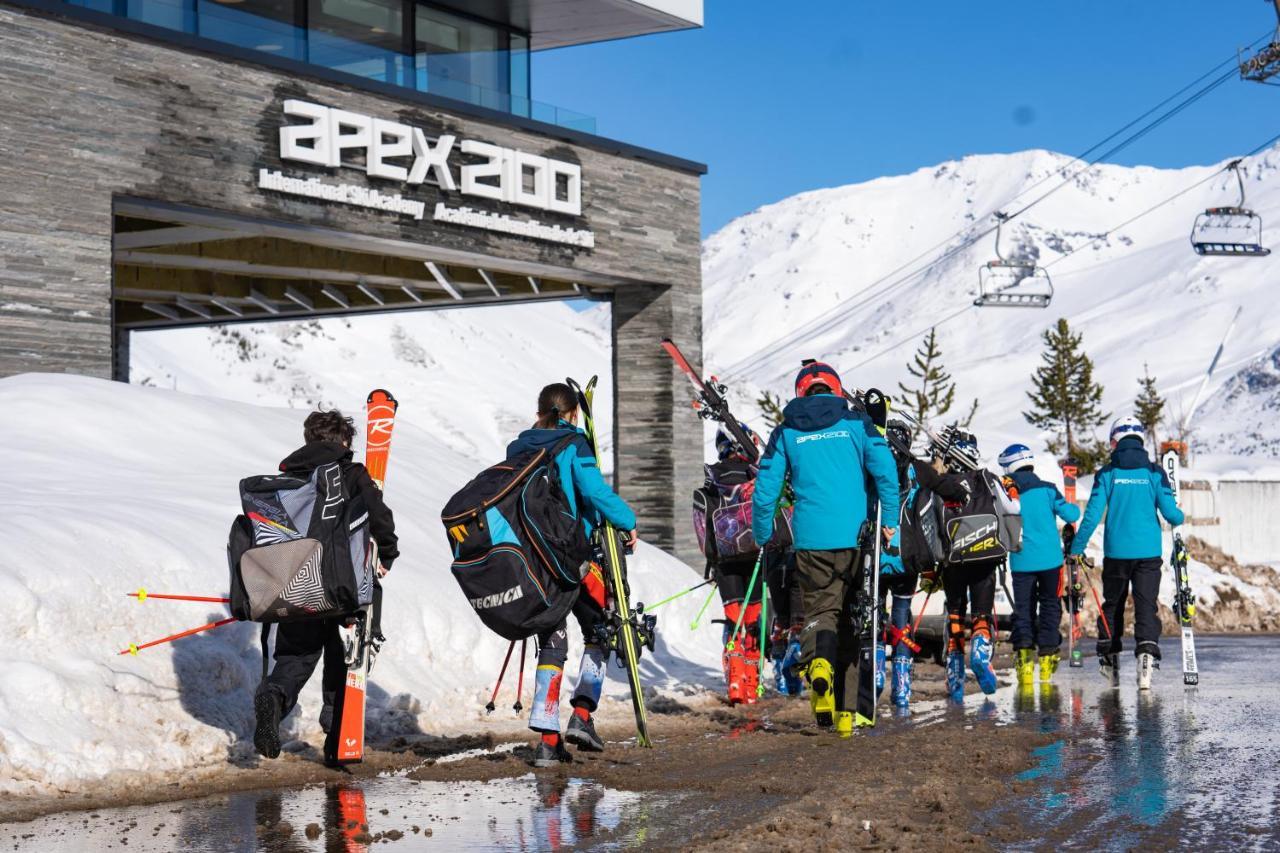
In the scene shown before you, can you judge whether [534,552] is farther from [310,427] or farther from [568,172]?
[568,172]

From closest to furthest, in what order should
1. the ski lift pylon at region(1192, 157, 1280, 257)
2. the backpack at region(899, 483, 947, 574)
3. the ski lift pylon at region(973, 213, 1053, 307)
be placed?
the backpack at region(899, 483, 947, 574)
the ski lift pylon at region(1192, 157, 1280, 257)
the ski lift pylon at region(973, 213, 1053, 307)

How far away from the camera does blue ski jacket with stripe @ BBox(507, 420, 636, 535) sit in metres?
8.37

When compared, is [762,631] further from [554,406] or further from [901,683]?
[554,406]

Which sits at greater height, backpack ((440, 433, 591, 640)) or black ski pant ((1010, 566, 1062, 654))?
backpack ((440, 433, 591, 640))

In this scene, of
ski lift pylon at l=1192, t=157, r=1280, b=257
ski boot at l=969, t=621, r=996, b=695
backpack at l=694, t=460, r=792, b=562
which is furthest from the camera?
ski lift pylon at l=1192, t=157, r=1280, b=257

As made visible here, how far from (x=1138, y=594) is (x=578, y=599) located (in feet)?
19.3

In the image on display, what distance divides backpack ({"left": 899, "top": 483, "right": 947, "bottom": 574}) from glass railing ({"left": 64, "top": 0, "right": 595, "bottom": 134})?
9.85 metres

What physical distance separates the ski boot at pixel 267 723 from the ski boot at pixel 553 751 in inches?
53.0

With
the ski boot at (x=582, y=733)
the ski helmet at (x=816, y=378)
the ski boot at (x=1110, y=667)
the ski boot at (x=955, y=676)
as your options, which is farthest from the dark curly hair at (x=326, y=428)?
the ski boot at (x=1110, y=667)

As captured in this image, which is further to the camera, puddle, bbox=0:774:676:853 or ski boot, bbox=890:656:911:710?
ski boot, bbox=890:656:911:710

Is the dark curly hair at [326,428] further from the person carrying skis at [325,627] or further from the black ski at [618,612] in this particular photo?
the black ski at [618,612]

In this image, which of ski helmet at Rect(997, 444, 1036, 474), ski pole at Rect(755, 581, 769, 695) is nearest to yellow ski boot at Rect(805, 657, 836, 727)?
ski pole at Rect(755, 581, 769, 695)

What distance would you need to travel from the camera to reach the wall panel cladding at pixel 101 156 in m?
15.6

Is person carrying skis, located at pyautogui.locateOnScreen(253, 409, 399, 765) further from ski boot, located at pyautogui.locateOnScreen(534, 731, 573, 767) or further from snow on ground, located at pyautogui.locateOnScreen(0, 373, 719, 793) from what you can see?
ski boot, located at pyautogui.locateOnScreen(534, 731, 573, 767)
